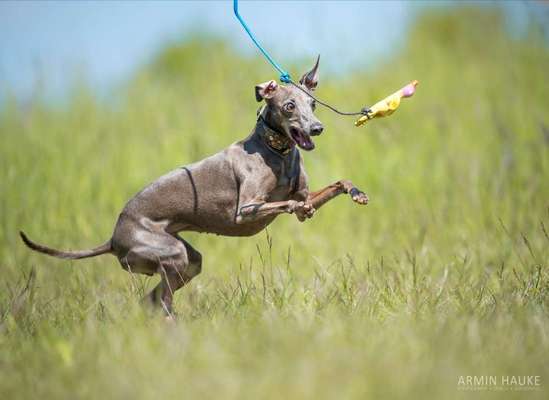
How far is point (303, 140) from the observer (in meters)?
4.47

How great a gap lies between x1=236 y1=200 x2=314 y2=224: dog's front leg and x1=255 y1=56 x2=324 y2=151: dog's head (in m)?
0.33

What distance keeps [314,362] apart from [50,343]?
153 centimetres

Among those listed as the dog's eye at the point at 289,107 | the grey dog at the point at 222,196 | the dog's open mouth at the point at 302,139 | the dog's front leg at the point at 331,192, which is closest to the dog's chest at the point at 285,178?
the grey dog at the point at 222,196

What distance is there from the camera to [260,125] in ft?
15.7

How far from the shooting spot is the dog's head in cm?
445

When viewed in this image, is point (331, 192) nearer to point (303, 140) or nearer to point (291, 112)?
point (303, 140)

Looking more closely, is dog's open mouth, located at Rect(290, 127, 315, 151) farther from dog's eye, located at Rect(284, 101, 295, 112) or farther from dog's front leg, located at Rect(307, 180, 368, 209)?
dog's front leg, located at Rect(307, 180, 368, 209)

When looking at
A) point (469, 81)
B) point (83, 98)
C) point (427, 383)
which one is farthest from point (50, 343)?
point (469, 81)

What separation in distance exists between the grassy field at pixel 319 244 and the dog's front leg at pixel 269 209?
49cm

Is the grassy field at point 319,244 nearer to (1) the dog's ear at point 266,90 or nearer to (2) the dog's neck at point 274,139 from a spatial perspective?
(2) the dog's neck at point 274,139

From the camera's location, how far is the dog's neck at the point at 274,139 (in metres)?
4.70

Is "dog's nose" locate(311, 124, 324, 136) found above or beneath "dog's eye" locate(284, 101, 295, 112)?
beneath

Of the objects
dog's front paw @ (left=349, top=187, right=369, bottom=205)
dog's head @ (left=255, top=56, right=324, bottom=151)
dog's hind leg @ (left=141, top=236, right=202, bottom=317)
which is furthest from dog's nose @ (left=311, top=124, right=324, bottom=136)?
dog's hind leg @ (left=141, top=236, right=202, bottom=317)

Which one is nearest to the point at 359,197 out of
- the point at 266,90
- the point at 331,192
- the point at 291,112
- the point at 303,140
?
the point at 331,192
